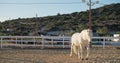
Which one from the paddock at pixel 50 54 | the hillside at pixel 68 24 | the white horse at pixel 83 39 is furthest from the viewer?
the hillside at pixel 68 24

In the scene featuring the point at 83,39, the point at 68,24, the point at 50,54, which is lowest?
the point at 50,54

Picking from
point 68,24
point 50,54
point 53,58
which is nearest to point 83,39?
point 53,58

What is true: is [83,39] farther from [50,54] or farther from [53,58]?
[50,54]

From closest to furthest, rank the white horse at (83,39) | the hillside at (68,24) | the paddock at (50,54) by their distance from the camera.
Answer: the white horse at (83,39), the paddock at (50,54), the hillside at (68,24)

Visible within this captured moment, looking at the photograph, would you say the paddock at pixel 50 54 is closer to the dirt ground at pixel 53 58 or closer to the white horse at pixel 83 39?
the dirt ground at pixel 53 58

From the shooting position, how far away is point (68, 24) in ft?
243

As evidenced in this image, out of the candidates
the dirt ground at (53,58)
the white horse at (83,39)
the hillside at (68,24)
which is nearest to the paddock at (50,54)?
the dirt ground at (53,58)

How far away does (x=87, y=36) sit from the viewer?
1325 centimetres

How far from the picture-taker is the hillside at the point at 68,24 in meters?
64.2

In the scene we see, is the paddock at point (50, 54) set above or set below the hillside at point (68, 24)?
below

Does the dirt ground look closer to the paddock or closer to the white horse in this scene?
the paddock

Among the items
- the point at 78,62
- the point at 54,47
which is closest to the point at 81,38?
the point at 78,62

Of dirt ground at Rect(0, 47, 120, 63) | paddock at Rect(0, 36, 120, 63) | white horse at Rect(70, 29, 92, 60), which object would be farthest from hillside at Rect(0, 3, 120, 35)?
white horse at Rect(70, 29, 92, 60)

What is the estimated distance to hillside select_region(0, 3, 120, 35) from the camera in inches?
2529
